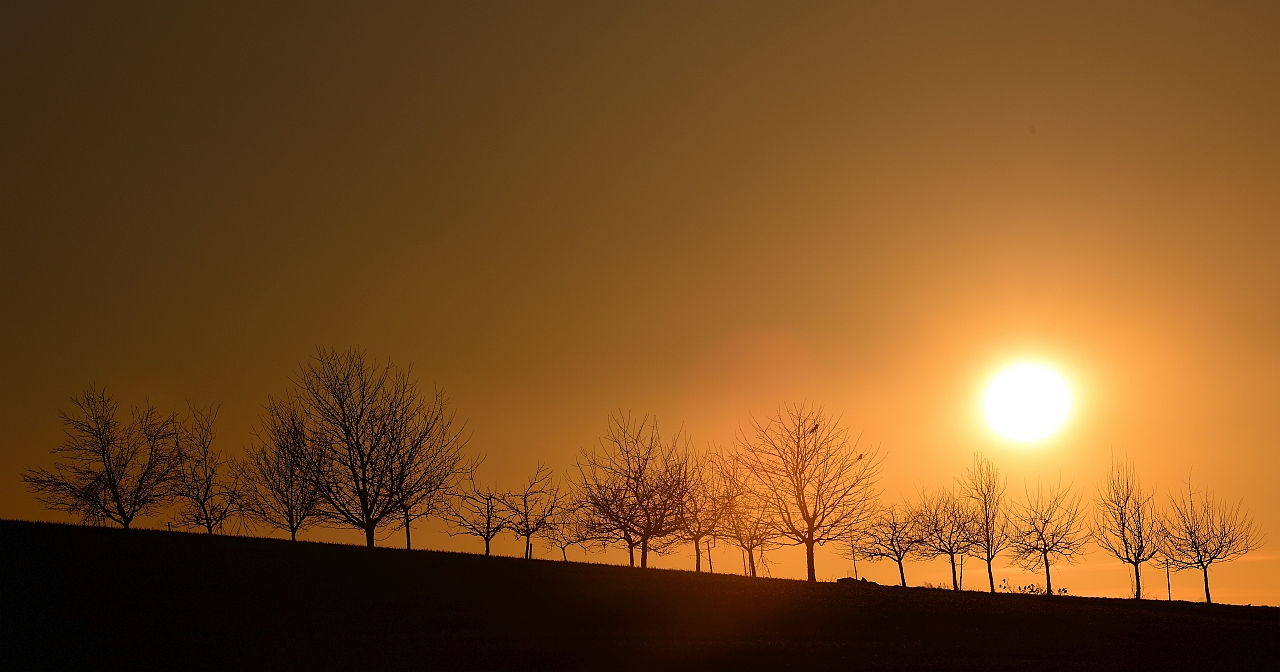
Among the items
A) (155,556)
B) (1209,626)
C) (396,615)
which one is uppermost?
(155,556)

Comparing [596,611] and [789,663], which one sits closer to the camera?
[789,663]

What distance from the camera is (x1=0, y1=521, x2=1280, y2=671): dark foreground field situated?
2559 cm

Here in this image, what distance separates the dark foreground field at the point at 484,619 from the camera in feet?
84.0

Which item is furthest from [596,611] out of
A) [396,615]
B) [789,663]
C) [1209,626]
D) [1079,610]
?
[1209,626]

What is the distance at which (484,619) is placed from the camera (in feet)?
99.3

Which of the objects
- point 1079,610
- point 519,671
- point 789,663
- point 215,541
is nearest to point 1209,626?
point 1079,610

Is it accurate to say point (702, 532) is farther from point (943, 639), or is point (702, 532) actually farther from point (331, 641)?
point (331, 641)

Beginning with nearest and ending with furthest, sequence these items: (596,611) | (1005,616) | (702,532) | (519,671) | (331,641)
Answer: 1. (519,671)
2. (331,641)
3. (596,611)
4. (1005,616)
5. (702,532)

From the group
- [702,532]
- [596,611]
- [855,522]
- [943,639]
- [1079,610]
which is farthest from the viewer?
[702,532]

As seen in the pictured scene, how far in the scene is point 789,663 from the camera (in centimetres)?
2536

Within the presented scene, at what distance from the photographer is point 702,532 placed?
59.4 metres

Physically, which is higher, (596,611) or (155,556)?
(155,556)

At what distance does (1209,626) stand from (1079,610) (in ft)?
15.0

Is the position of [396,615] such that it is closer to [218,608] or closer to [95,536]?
[218,608]
